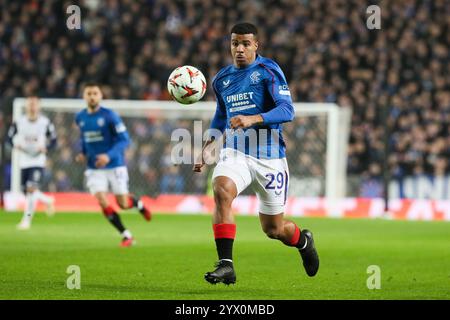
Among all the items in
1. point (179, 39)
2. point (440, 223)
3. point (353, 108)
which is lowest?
point (440, 223)

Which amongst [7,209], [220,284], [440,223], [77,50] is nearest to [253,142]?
[220,284]

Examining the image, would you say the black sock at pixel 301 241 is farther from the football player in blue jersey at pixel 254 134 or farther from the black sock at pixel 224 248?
the black sock at pixel 224 248

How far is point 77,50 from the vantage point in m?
25.7

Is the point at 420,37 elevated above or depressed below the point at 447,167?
above

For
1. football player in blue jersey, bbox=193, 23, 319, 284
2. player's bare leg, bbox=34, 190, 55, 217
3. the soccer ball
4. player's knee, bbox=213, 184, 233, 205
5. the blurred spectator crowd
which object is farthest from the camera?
the blurred spectator crowd

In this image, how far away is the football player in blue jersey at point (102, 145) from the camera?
1364cm

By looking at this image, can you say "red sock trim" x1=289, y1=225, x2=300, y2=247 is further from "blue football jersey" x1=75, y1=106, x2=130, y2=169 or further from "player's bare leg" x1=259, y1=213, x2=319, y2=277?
"blue football jersey" x1=75, y1=106, x2=130, y2=169

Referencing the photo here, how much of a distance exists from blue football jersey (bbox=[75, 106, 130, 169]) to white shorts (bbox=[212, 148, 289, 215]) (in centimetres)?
506

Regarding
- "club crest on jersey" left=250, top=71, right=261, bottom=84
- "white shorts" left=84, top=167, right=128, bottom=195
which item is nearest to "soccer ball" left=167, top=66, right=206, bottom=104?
"club crest on jersey" left=250, top=71, right=261, bottom=84

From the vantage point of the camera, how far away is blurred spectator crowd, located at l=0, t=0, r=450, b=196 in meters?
24.6

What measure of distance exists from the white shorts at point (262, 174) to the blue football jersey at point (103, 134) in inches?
199

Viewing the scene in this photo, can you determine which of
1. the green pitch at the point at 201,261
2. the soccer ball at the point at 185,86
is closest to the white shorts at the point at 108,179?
the green pitch at the point at 201,261

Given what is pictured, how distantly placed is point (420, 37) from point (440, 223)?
806 cm

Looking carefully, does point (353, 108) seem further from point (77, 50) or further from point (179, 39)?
point (77, 50)
